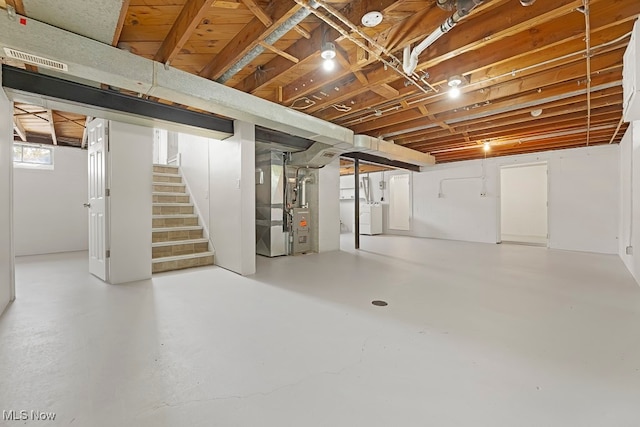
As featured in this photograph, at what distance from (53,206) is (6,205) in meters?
3.98

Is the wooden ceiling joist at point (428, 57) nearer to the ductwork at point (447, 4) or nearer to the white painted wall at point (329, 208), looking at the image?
the ductwork at point (447, 4)

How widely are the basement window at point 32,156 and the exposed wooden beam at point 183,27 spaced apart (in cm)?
514

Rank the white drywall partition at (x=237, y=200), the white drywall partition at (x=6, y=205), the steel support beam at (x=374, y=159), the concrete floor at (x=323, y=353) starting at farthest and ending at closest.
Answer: the steel support beam at (x=374, y=159)
the white drywall partition at (x=237, y=200)
the white drywall partition at (x=6, y=205)
the concrete floor at (x=323, y=353)

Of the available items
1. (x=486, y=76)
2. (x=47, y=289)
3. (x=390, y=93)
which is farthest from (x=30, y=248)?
(x=486, y=76)

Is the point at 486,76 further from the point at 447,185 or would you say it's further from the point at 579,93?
the point at 447,185

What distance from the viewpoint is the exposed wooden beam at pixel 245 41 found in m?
1.87

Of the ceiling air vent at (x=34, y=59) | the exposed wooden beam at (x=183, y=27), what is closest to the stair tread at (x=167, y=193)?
the exposed wooden beam at (x=183, y=27)

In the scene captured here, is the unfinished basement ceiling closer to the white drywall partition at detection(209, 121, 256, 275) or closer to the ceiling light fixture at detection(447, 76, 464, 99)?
the ceiling light fixture at detection(447, 76, 464, 99)

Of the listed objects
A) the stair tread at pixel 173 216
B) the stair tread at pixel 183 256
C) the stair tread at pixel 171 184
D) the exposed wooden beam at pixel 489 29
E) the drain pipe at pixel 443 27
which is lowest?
the stair tread at pixel 183 256

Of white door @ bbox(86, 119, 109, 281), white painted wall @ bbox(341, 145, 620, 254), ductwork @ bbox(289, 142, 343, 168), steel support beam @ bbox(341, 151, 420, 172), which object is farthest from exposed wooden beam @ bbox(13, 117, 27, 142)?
white painted wall @ bbox(341, 145, 620, 254)

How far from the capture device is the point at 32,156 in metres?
5.50

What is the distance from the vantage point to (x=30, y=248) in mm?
5203

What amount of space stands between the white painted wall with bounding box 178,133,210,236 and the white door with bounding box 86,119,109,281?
1.41m

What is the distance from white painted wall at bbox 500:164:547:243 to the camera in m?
8.34
